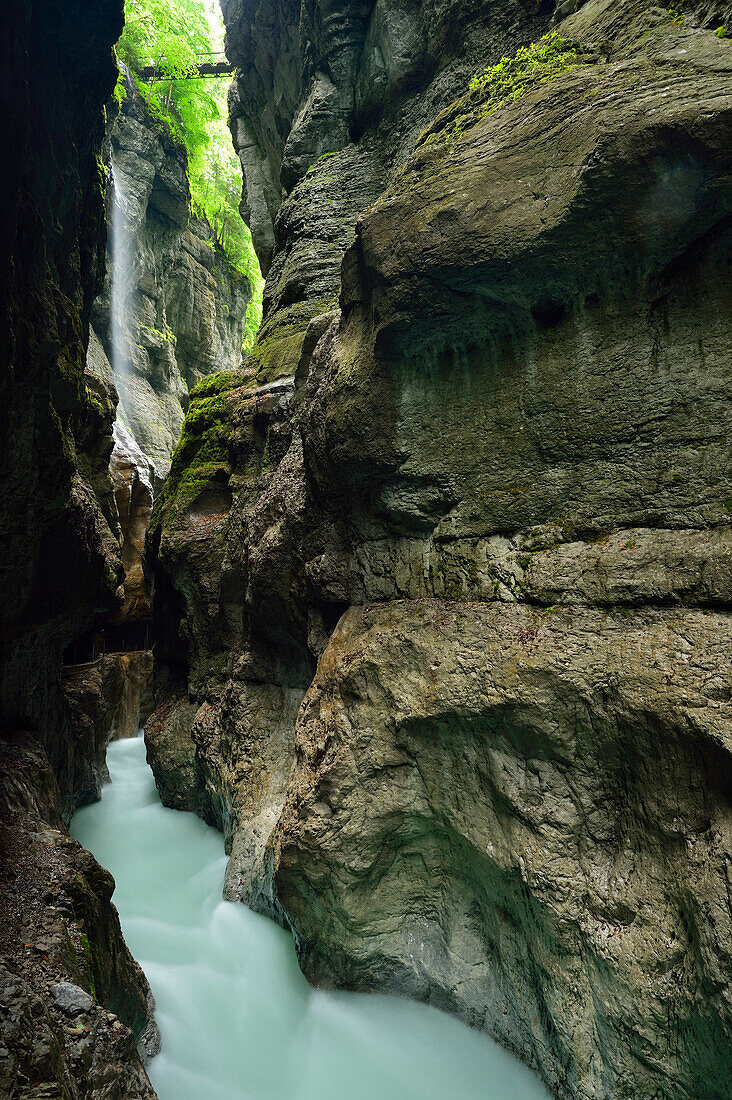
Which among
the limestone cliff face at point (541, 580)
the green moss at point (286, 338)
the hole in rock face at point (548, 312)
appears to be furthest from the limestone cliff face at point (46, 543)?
the hole in rock face at point (548, 312)

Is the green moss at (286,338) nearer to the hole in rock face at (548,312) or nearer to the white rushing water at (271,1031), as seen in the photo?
the hole in rock face at (548,312)

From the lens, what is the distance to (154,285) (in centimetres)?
2672

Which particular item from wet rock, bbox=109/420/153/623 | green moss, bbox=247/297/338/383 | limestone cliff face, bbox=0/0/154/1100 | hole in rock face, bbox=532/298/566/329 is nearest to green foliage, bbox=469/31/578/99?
hole in rock face, bbox=532/298/566/329

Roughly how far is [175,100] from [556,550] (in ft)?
95.5

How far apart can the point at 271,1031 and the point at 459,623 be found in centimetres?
390

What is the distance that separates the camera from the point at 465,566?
183 inches

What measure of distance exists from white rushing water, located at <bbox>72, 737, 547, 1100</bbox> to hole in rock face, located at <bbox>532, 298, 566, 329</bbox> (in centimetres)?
528

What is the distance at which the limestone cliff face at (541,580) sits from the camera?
3.23 m

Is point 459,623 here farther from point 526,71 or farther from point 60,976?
point 526,71

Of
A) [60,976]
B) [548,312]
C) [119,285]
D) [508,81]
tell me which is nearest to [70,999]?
[60,976]

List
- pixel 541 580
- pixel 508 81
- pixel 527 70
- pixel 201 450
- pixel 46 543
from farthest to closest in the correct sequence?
pixel 201 450, pixel 46 543, pixel 508 81, pixel 527 70, pixel 541 580

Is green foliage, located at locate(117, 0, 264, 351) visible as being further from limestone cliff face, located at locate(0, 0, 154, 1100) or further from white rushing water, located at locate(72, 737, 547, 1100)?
white rushing water, located at locate(72, 737, 547, 1100)

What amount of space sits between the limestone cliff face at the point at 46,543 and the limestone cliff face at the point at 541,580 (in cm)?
183

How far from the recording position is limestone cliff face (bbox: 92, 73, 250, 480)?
79.3 feet
